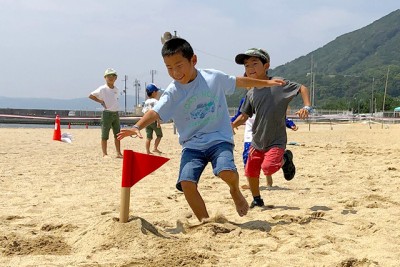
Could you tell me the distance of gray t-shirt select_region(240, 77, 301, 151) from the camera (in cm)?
489

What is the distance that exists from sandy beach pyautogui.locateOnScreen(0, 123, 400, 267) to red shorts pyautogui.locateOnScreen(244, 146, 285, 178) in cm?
37

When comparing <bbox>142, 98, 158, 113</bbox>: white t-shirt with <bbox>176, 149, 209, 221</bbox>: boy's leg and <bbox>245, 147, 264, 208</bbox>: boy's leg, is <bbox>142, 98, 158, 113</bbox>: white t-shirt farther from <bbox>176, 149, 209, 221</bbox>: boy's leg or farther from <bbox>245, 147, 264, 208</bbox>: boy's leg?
<bbox>176, 149, 209, 221</bbox>: boy's leg

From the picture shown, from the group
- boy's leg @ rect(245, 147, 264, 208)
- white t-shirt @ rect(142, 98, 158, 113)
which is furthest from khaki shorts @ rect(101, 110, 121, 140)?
boy's leg @ rect(245, 147, 264, 208)

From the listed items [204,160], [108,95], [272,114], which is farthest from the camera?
[108,95]

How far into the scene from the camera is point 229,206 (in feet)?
16.1

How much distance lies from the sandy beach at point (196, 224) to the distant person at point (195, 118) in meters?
0.33

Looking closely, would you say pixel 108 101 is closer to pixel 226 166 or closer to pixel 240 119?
pixel 240 119

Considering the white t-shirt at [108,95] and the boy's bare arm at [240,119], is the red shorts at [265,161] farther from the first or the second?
the white t-shirt at [108,95]

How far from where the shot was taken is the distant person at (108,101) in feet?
32.4

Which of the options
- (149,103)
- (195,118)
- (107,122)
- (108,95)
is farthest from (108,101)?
(195,118)

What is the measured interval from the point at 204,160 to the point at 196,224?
1.72 ft

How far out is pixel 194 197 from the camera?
394 cm

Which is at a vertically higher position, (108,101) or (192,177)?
(108,101)

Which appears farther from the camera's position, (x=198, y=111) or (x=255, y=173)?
(x=255, y=173)
